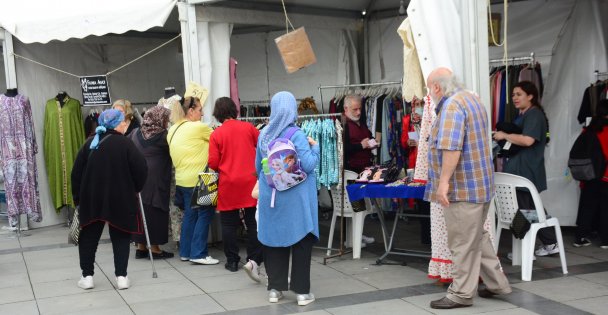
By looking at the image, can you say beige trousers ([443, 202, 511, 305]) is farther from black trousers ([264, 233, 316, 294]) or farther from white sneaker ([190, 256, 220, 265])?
white sneaker ([190, 256, 220, 265])

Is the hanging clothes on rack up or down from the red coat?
up

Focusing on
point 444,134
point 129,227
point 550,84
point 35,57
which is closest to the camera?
point 444,134

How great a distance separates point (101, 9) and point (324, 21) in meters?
2.74

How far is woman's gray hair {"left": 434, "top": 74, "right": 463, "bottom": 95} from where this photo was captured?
4867 millimetres

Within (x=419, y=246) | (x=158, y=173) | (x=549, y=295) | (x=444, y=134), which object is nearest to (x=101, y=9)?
(x=158, y=173)

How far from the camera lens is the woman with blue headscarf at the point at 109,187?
225 inches

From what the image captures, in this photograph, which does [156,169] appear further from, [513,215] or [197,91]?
[513,215]

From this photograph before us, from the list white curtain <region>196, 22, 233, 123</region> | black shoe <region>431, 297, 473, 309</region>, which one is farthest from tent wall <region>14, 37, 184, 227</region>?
black shoe <region>431, 297, 473, 309</region>

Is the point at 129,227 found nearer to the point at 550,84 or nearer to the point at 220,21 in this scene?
the point at 220,21

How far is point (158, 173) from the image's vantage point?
6.97 meters

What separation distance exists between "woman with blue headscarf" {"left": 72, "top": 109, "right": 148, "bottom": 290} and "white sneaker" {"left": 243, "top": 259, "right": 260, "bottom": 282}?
0.98 meters

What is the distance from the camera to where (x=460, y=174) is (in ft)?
15.6

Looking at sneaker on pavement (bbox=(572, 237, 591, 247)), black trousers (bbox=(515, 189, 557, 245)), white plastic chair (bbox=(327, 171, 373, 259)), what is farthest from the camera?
sneaker on pavement (bbox=(572, 237, 591, 247))

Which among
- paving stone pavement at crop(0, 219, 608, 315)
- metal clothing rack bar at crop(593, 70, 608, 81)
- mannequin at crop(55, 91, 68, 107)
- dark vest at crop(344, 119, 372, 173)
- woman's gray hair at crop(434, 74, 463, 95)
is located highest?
mannequin at crop(55, 91, 68, 107)
